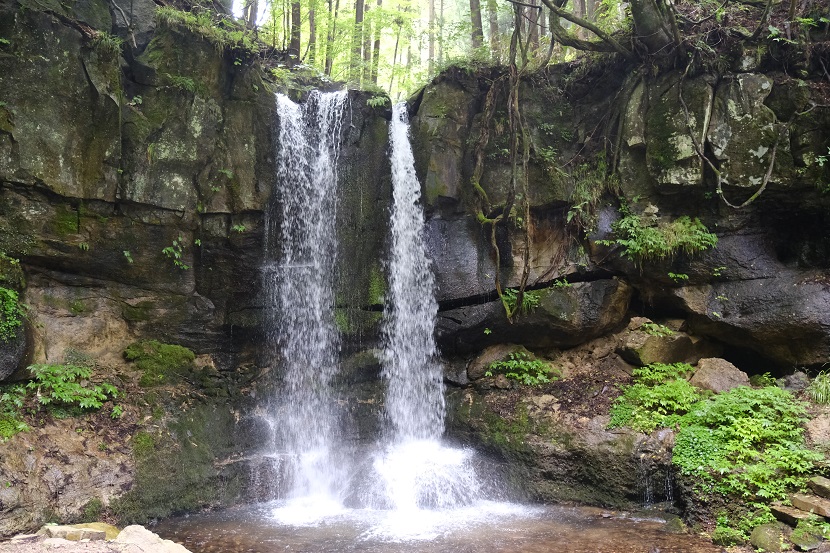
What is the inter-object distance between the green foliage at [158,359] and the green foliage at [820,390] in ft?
30.8

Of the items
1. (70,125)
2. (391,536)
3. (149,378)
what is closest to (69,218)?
(70,125)

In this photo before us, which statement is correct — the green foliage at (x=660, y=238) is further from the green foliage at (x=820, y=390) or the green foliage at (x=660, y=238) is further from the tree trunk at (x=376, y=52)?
the tree trunk at (x=376, y=52)

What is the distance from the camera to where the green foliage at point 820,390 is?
687cm

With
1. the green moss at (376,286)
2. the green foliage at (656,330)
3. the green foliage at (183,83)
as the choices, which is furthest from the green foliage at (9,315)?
the green foliage at (656,330)

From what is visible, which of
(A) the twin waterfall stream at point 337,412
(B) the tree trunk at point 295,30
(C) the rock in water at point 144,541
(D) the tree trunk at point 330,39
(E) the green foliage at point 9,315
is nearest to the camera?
(C) the rock in water at point 144,541

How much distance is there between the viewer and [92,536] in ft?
14.7

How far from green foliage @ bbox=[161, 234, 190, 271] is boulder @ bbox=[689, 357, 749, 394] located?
8.44 meters

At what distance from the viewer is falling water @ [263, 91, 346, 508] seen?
9.29 metres

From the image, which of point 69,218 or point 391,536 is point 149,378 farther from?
point 391,536

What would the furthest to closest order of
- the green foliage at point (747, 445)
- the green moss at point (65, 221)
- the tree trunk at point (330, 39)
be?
1. the tree trunk at point (330, 39)
2. the green moss at point (65, 221)
3. the green foliage at point (747, 445)

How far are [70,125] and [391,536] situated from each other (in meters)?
7.32

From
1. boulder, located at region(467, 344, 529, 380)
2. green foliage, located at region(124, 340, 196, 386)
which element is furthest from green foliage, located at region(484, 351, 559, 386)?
green foliage, located at region(124, 340, 196, 386)

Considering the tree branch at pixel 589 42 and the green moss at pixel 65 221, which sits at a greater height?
the tree branch at pixel 589 42

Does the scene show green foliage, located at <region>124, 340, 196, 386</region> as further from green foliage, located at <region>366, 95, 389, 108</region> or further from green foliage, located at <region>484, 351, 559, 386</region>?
green foliage, located at <region>366, 95, 389, 108</region>
